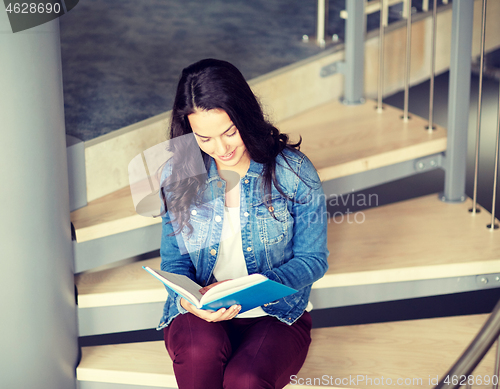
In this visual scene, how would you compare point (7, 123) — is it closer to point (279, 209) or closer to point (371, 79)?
point (279, 209)

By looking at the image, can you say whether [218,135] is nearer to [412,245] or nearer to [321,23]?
[412,245]

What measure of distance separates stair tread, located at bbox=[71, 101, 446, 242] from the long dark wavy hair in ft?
0.84

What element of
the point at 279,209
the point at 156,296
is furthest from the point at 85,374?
the point at 279,209

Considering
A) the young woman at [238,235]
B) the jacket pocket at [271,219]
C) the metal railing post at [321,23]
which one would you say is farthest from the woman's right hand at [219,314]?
the metal railing post at [321,23]

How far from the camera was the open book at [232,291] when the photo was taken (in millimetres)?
1389

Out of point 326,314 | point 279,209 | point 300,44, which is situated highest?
point 300,44

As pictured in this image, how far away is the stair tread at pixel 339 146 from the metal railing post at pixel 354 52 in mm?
61

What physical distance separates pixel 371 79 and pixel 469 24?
1.91 feet

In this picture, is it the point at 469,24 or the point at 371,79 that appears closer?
the point at 469,24

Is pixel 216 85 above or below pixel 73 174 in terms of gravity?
above

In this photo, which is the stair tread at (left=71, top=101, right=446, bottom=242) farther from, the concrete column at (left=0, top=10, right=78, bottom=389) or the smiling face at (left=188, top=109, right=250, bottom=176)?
the smiling face at (left=188, top=109, right=250, bottom=176)

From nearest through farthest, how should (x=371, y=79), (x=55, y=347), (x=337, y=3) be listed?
1. (x=55, y=347)
2. (x=371, y=79)
3. (x=337, y=3)

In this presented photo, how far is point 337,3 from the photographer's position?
349 centimetres

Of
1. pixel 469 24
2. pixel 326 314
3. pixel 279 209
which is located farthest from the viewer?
pixel 326 314
